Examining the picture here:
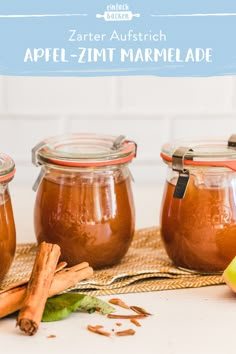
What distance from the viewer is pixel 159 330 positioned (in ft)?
3.64

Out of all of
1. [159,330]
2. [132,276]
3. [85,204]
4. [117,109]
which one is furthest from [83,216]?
[117,109]

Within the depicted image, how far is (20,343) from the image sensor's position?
3.50 feet

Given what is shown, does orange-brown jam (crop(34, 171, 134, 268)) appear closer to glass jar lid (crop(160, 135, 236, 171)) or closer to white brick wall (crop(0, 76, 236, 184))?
glass jar lid (crop(160, 135, 236, 171))

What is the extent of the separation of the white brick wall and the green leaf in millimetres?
889

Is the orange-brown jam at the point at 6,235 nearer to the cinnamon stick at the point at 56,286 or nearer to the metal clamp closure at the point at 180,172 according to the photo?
the cinnamon stick at the point at 56,286

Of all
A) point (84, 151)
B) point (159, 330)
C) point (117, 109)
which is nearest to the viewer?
point (159, 330)

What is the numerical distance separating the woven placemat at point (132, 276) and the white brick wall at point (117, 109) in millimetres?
656

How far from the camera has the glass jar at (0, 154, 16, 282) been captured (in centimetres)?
122

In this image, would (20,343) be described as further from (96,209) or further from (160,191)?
(160,191)

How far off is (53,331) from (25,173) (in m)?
1.01

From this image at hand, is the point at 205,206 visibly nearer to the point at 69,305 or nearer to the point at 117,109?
the point at 69,305

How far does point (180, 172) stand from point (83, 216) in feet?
0.54

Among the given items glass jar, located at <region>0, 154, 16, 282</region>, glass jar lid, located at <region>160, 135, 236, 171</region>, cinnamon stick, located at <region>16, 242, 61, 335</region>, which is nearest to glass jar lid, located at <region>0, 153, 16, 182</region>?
glass jar, located at <region>0, 154, 16, 282</region>

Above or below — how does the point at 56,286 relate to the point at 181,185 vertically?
below
